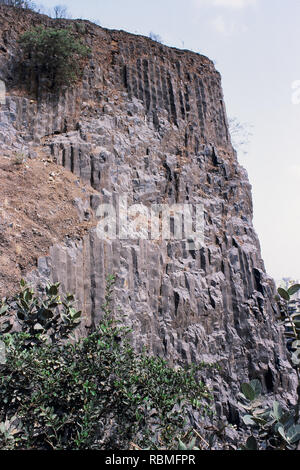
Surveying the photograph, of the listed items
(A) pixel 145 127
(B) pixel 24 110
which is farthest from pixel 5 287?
(A) pixel 145 127

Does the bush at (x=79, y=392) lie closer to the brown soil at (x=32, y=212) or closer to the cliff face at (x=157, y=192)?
the brown soil at (x=32, y=212)

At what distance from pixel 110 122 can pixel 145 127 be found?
129 cm

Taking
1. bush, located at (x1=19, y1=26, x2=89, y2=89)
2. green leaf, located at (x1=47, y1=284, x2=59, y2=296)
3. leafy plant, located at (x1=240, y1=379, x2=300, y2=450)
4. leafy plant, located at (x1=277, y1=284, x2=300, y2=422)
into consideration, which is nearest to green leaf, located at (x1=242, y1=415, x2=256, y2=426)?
leafy plant, located at (x1=240, y1=379, x2=300, y2=450)

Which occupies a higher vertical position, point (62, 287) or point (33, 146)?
point (33, 146)

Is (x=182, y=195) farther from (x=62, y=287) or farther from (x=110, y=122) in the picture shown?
(x=62, y=287)

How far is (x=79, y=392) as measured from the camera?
16.3ft

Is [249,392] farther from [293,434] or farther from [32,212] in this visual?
[32,212]

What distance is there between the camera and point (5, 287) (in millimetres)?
7449

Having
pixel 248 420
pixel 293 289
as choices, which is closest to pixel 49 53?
pixel 293 289

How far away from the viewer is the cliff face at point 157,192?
9641 millimetres

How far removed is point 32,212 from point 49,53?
554cm

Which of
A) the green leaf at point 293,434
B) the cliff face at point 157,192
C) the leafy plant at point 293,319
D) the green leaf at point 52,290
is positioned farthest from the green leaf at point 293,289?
the cliff face at point 157,192

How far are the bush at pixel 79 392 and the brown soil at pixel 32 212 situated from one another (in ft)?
8.24

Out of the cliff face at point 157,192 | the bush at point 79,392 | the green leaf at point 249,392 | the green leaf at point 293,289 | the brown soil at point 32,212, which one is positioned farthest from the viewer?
the cliff face at point 157,192
